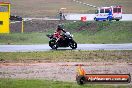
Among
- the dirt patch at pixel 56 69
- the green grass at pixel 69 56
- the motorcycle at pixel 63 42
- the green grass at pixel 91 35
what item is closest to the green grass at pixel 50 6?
the green grass at pixel 91 35

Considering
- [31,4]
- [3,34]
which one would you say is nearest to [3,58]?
[3,34]

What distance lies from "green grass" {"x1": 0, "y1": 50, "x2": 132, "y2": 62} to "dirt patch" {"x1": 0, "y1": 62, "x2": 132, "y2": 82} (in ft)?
5.56

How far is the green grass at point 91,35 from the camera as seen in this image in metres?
40.0

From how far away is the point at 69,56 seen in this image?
87.2ft

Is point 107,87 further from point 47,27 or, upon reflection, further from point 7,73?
point 47,27

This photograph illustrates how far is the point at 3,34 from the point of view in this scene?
1774 inches

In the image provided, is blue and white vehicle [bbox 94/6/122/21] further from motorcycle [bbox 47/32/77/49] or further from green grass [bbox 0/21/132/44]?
motorcycle [bbox 47/32/77/49]

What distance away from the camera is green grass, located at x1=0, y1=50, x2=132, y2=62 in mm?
25062

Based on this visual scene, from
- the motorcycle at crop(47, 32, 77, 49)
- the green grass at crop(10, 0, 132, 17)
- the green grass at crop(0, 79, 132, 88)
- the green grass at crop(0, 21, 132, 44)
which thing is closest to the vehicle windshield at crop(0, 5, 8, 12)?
the green grass at crop(0, 21, 132, 44)

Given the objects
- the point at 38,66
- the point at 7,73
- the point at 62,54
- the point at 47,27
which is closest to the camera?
the point at 7,73

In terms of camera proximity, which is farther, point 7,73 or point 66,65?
point 66,65

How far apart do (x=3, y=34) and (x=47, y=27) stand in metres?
8.38

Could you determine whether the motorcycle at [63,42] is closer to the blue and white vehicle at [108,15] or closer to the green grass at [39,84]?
the green grass at [39,84]

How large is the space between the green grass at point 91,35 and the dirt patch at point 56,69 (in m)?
15.6
